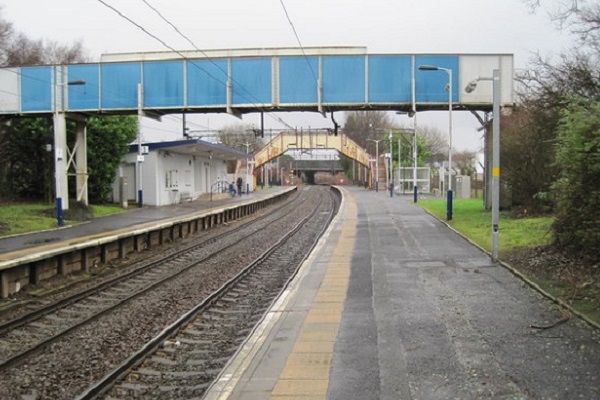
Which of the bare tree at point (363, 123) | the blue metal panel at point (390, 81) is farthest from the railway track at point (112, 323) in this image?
the bare tree at point (363, 123)

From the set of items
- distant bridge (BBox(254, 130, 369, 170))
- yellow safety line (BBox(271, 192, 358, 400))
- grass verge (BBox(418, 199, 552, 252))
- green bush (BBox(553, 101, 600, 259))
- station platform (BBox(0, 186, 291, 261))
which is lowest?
yellow safety line (BBox(271, 192, 358, 400))

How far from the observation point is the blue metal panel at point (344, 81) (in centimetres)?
2648

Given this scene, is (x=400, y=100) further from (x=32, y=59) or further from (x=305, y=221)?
(x=32, y=59)

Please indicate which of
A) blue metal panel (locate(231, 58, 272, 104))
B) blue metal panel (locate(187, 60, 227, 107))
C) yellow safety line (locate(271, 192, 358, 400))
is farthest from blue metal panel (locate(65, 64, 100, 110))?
yellow safety line (locate(271, 192, 358, 400))

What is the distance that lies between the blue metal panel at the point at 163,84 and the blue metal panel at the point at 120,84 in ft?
1.67

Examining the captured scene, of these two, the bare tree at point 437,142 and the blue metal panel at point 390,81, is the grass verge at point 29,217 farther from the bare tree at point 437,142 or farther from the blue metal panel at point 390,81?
the bare tree at point 437,142

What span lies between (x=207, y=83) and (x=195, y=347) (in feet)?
65.3

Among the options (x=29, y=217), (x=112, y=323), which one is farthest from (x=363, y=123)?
(x=112, y=323)

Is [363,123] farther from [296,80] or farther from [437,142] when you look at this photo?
[296,80]

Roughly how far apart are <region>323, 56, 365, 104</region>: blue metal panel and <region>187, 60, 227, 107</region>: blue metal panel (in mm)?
4524

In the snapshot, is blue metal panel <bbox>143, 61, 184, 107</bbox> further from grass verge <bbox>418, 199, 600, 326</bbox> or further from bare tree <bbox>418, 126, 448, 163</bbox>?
bare tree <bbox>418, 126, 448, 163</bbox>

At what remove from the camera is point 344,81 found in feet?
87.1

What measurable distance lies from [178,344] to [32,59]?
44678 mm

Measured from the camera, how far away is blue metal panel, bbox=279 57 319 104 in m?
26.6
